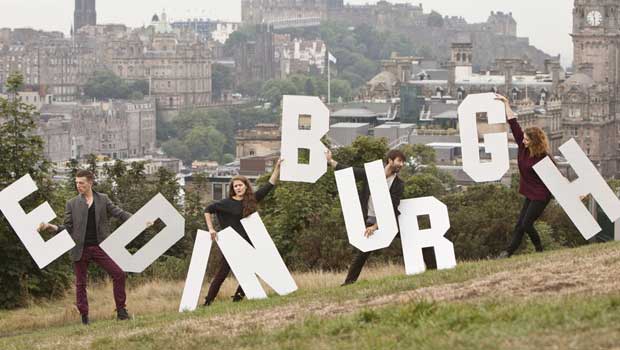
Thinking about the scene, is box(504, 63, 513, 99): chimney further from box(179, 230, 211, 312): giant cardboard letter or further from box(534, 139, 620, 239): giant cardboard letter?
box(179, 230, 211, 312): giant cardboard letter

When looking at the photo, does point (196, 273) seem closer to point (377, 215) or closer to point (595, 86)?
point (377, 215)

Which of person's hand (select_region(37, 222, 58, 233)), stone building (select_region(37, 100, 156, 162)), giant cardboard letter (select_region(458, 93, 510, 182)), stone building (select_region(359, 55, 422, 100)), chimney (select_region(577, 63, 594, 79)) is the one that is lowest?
stone building (select_region(37, 100, 156, 162))

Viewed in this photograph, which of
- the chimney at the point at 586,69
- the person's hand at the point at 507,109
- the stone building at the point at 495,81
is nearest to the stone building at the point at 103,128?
the stone building at the point at 495,81

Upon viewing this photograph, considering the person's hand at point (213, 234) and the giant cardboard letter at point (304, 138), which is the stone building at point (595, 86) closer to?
the giant cardboard letter at point (304, 138)

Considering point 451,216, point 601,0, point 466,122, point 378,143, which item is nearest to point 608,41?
point 601,0

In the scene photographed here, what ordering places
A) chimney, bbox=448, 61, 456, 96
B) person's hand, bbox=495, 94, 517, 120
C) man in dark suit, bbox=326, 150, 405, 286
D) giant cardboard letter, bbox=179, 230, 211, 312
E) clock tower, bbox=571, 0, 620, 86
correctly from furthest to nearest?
chimney, bbox=448, 61, 456, 96 → clock tower, bbox=571, 0, 620, 86 → person's hand, bbox=495, 94, 517, 120 → man in dark suit, bbox=326, 150, 405, 286 → giant cardboard letter, bbox=179, 230, 211, 312

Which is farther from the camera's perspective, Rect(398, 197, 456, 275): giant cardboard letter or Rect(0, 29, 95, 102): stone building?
Rect(0, 29, 95, 102): stone building

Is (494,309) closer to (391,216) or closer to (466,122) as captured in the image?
(391,216)

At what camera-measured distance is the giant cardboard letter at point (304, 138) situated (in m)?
15.3

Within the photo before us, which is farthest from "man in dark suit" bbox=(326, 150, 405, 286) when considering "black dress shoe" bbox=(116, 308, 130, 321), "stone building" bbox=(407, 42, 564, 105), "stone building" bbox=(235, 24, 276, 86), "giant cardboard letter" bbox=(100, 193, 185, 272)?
"stone building" bbox=(235, 24, 276, 86)

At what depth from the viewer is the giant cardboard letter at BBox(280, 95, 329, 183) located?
1534 cm

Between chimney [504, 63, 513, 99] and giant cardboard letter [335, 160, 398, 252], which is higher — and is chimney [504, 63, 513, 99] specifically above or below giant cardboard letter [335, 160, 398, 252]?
below

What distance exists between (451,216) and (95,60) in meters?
153

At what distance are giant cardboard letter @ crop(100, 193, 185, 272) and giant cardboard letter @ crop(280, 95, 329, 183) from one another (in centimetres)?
101
